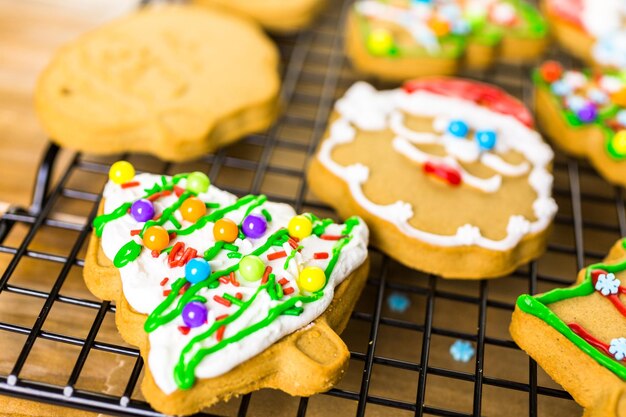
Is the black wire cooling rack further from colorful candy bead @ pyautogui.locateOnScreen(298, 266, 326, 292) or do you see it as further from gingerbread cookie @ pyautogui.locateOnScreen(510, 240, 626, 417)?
colorful candy bead @ pyautogui.locateOnScreen(298, 266, 326, 292)

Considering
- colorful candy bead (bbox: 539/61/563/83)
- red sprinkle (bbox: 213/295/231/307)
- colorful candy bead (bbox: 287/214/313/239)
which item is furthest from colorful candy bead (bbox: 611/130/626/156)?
red sprinkle (bbox: 213/295/231/307)

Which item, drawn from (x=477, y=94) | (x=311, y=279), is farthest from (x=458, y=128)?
(x=311, y=279)

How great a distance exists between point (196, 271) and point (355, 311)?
404mm

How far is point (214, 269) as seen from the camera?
51.3 inches

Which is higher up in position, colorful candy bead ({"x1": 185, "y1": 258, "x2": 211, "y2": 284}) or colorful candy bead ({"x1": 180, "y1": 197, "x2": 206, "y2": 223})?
colorful candy bead ({"x1": 185, "y1": 258, "x2": 211, "y2": 284})

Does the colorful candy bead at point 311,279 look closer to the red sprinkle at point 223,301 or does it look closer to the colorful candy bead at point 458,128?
Answer: the red sprinkle at point 223,301

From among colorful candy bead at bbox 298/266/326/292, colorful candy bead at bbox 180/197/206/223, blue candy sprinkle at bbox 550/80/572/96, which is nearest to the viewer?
colorful candy bead at bbox 298/266/326/292

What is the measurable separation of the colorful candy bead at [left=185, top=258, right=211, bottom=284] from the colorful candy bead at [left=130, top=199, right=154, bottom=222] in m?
0.17

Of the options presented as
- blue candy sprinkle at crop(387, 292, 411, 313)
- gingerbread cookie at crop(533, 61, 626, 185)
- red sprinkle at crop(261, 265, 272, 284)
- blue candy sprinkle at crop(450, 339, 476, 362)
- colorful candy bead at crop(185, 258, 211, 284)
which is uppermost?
colorful candy bead at crop(185, 258, 211, 284)

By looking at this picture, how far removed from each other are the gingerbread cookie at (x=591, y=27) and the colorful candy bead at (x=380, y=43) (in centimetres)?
56

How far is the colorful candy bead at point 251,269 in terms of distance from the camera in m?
1.27

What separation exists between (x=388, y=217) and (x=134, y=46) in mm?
828

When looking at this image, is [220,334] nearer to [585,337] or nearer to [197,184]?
[197,184]

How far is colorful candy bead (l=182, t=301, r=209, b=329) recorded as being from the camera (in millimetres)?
1186
